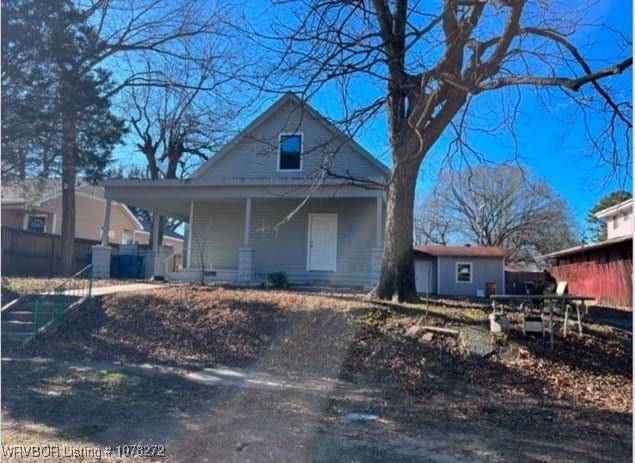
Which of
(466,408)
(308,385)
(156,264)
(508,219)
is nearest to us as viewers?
(466,408)

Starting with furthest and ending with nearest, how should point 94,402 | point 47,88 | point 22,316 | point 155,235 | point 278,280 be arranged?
point 155,235 < point 278,280 < point 22,316 < point 47,88 < point 94,402

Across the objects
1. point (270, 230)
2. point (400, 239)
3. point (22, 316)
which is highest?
point (270, 230)

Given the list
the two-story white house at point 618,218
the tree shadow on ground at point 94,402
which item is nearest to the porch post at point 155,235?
the tree shadow on ground at point 94,402

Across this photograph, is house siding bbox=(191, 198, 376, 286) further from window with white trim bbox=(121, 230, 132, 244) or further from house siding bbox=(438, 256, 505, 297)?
window with white trim bbox=(121, 230, 132, 244)

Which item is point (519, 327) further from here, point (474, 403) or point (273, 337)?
point (273, 337)

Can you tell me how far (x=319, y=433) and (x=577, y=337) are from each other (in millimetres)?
5921

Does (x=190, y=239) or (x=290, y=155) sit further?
(x=190, y=239)

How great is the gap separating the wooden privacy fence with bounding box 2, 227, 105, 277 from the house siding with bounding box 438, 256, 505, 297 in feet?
53.8

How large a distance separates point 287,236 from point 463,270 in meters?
12.3

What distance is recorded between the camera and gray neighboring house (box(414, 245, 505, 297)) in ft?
83.1

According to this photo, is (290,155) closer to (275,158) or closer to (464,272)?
(275,158)

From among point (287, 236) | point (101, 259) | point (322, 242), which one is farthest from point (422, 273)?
point (101, 259)

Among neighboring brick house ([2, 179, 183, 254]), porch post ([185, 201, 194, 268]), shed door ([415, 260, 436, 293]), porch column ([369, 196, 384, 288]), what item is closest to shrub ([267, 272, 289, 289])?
porch column ([369, 196, 384, 288])

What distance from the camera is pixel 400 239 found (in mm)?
10664
